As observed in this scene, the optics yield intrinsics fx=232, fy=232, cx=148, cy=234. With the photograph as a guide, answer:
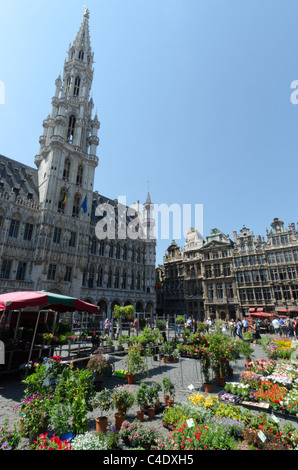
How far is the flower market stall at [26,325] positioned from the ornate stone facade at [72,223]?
17878mm

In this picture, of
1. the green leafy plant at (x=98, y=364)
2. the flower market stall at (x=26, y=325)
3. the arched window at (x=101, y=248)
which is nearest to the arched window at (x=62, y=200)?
the arched window at (x=101, y=248)

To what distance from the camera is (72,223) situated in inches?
1346

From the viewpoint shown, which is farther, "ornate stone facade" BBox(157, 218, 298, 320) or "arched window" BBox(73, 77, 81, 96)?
"arched window" BBox(73, 77, 81, 96)

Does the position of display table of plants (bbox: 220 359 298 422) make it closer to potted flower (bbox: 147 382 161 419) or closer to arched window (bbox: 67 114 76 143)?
potted flower (bbox: 147 382 161 419)

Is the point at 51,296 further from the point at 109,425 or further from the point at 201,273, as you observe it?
the point at 201,273

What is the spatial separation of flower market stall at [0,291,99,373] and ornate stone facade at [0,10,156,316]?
1788 cm

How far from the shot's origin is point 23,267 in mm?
29875

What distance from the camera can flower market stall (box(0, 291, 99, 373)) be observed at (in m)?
8.64

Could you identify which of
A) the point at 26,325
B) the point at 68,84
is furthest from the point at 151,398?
the point at 68,84

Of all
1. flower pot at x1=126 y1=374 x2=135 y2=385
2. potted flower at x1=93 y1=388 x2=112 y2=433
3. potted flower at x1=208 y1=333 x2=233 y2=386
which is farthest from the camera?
flower pot at x1=126 y1=374 x2=135 y2=385

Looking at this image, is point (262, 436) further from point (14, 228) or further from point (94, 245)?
point (94, 245)

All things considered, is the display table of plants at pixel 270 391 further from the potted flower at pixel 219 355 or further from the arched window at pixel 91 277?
the arched window at pixel 91 277

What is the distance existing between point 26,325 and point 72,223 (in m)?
22.7

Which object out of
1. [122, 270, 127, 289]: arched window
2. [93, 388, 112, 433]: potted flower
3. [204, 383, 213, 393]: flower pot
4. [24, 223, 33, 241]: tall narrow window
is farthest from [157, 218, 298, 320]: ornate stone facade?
[93, 388, 112, 433]: potted flower
